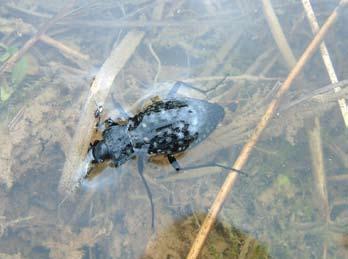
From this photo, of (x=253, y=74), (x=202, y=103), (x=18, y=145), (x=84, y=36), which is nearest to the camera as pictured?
(x=202, y=103)

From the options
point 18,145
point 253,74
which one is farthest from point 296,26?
point 18,145

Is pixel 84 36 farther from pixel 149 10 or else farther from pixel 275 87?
pixel 275 87

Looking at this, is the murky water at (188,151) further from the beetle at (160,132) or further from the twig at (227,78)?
the beetle at (160,132)

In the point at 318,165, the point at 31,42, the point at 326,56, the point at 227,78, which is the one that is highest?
the point at 31,42

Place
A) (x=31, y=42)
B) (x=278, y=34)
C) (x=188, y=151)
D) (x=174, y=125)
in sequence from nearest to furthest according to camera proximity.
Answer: (x=174, y=125), (x=188, y=151), (x=278, y=34), (x=31, y=42)

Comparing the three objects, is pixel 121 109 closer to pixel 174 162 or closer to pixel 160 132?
pixel 160 132

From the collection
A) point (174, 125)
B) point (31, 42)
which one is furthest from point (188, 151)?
point (31, 42)
